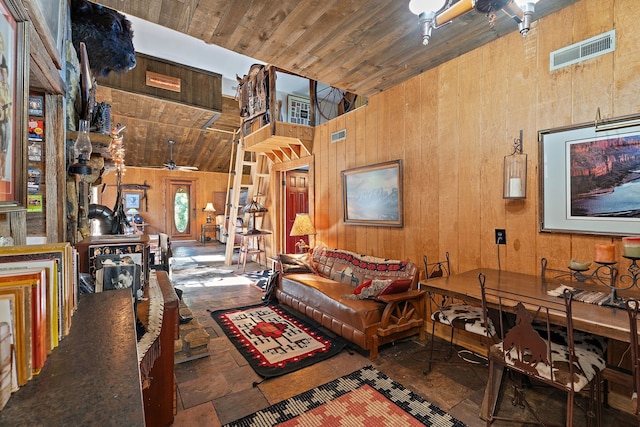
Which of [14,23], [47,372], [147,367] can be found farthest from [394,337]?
[14,23]

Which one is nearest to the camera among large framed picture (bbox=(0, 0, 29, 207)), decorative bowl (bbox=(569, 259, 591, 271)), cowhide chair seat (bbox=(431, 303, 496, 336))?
large framed picture (bbox=(0, 0, 29, 207))

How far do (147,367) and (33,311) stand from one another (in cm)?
74

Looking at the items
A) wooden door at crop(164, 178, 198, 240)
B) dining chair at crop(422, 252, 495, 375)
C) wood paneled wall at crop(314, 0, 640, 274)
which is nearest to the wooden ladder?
wood paneled wall at crop(314, 0, 640, 274)

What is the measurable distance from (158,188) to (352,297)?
375 inches

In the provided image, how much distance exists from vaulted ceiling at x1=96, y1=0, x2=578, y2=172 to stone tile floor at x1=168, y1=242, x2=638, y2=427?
245cm

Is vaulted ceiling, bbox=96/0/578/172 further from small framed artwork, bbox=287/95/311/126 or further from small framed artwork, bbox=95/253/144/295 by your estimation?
small framed artwork, bbox=95/253/144/295

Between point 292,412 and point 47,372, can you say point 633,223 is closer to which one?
point 292,412

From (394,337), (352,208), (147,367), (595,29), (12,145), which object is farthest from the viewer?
(352,208)

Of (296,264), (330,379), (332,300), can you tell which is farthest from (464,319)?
(296,264)

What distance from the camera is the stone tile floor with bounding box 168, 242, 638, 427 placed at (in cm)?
193

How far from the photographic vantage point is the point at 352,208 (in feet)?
13.4

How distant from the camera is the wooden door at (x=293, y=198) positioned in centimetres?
611

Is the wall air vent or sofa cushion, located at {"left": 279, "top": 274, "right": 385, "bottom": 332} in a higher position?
the wall air vent

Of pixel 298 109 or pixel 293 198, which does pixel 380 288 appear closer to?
pixel 293 198
